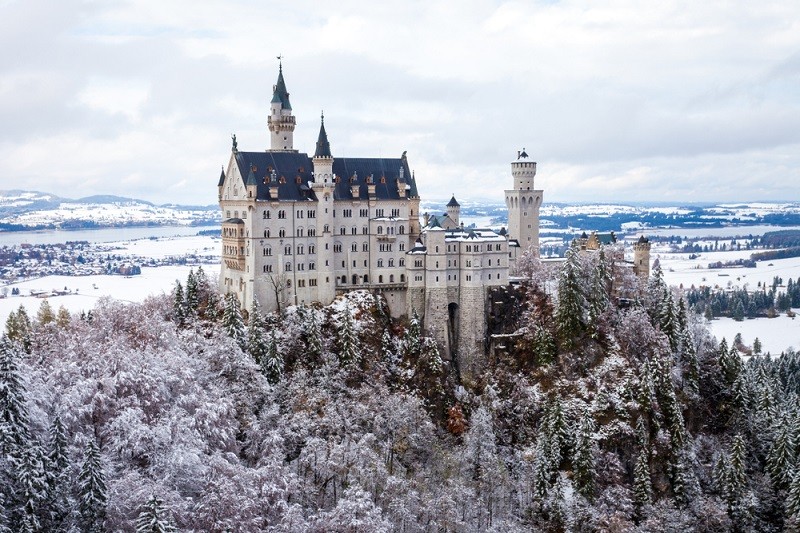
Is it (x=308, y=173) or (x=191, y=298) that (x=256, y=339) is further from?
(x=308, y=173)

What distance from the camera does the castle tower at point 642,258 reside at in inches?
4901

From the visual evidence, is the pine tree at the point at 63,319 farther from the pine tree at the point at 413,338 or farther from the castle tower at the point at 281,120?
the pine tree at the point at 413,338

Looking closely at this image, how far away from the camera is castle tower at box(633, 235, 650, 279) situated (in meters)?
124

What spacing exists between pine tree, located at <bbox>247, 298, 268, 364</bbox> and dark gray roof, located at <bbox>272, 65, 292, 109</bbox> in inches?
1263

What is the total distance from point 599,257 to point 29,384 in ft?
243

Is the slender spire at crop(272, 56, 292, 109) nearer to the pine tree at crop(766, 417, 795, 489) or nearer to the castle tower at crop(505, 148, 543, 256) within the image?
the castle tower at crop(505, 148, 543, 256)

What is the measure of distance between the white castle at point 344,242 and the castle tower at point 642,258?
21.2 metres

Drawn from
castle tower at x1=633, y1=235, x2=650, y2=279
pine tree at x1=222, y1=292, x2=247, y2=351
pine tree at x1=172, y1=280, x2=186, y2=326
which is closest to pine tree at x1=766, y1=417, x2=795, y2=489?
castle tower at x1=633, y1=235, x2=650, y2=279

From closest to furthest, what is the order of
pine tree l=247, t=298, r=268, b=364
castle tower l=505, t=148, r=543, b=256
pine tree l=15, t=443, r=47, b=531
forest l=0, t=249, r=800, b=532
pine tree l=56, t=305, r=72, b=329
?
pine tree l=15, t=443, r=47, b=531 < forest l=0, t=249, r=800, b=532 < pine tree l=247, t=298, r=268, b=364 < pine tree l=56, t=305, r=72, b=329 < castle tower l=505, t=148, r=543, b=256

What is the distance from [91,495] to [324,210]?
189 feet

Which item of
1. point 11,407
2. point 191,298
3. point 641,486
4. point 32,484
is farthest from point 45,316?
point 641,486

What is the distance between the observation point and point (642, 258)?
413ft

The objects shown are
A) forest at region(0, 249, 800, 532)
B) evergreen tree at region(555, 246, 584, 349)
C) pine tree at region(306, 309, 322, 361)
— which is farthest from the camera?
evergreen tree at region(555, 246, 584, 349)

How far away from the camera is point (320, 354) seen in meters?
102
